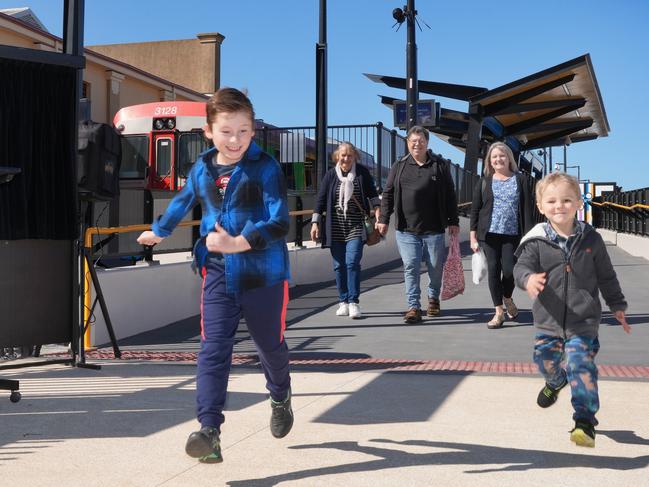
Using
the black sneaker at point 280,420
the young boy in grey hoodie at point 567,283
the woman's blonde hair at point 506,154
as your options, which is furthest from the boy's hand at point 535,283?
the woman's blonde hair at point 506,154

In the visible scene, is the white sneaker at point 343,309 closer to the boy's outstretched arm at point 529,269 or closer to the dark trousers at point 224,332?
the boy's outstretched arm at point 529,269

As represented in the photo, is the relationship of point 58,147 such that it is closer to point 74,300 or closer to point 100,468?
point 74,300

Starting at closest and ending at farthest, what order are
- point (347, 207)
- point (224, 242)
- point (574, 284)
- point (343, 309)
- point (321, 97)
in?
point (224, 242)
point (574, 284)
point (347, 207)
point (343, 309)
point (321, 97)

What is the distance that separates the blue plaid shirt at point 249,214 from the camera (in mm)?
3725

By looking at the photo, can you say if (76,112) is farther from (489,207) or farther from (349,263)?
(489,207)

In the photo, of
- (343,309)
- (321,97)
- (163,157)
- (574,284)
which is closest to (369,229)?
(343,309)

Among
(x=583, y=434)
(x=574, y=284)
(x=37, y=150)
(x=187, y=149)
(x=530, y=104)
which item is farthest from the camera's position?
(x=530, y=104)

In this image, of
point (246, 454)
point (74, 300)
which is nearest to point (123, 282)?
point (74, 300)

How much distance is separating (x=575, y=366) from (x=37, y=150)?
3878 mm

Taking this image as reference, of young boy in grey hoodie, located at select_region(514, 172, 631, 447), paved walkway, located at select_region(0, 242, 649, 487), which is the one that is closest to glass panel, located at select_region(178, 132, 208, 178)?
paved walkway, located at select_region(0, 242, 649, 487)

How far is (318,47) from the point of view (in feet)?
51.1

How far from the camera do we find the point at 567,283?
423cm

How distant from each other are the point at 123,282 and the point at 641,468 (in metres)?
5.63

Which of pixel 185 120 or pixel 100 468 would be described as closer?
pixel 100 468
